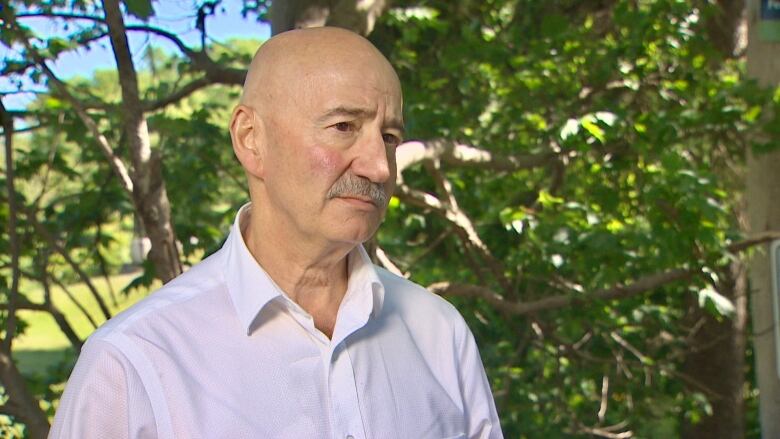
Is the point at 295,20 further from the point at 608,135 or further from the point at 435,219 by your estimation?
the point at 435,219

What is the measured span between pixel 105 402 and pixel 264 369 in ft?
0.76

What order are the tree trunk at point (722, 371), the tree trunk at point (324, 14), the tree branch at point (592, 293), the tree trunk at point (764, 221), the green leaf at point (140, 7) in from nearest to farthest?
the green leaf at point (140, 7), the tree trunk at point (324, 14), the tree trunk at point (764, 221), the tree branch at point (592, 293), the tree trunk at point (722, 371)

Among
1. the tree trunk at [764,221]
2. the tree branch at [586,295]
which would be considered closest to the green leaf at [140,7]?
the tree branch at [586,295]

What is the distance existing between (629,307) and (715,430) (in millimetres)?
2039

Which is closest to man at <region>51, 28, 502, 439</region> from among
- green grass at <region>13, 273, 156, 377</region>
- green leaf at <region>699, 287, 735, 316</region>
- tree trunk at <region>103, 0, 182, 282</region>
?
tree trunk at <region>103, 0, 182, 282</region>

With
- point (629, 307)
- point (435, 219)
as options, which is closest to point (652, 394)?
point (629, 307)

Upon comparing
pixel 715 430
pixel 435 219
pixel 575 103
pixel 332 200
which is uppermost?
pixel 575 103

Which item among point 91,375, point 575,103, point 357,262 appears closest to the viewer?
point 91,375

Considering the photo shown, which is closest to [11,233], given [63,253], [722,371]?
[63,253]

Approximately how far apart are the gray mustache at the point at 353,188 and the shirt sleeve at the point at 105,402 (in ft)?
1.31

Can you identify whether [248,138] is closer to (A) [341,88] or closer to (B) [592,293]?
(A) [341,88]

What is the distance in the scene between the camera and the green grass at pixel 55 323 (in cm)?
461

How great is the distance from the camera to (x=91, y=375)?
1.41 metres

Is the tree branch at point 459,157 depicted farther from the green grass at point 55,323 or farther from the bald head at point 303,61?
the bald head at point 303,61
